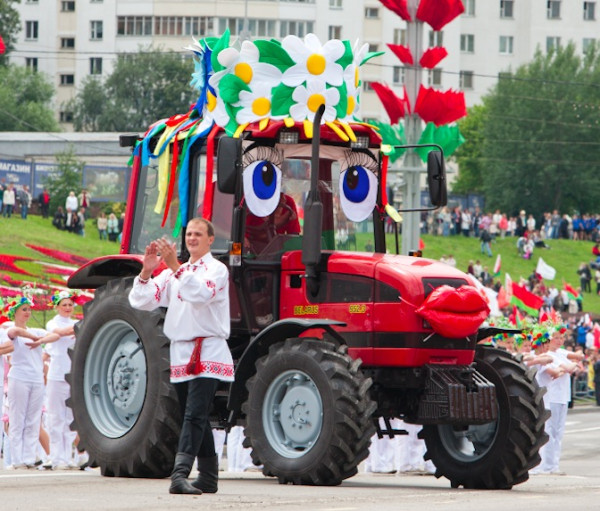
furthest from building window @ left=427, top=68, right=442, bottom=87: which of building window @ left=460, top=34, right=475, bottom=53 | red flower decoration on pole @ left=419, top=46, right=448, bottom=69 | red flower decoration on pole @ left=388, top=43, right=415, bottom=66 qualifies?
red flower decoration on pole @ left=388, top=43, right=415, bottom=66

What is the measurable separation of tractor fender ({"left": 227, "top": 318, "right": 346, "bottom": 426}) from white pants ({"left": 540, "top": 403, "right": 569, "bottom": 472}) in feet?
25.0

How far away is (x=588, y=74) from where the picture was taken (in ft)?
322

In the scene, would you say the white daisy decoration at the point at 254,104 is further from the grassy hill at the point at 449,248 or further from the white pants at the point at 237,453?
the grassy hill at the point at 449,248

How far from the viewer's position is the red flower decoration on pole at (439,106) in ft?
70.1

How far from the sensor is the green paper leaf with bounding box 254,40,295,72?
12.9 meters

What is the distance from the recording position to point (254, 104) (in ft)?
42.6

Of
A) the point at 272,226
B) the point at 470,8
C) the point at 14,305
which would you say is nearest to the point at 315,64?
the point at 272,226

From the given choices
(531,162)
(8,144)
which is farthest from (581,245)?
(8,144)

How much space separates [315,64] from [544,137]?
85364mm

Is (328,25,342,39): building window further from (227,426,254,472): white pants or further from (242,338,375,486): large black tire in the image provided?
(242,338,375,486): large black tire

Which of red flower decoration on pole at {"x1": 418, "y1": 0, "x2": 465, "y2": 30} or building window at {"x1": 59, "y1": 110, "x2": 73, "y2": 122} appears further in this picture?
building window at {"x1": 59, "y1": 110, "x2": 73, "y2": 122}

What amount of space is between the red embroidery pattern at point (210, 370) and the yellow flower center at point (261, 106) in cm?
285

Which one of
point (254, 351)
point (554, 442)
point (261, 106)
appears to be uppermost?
point (261, 106)

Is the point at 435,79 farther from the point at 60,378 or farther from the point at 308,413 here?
the point at 308,413
